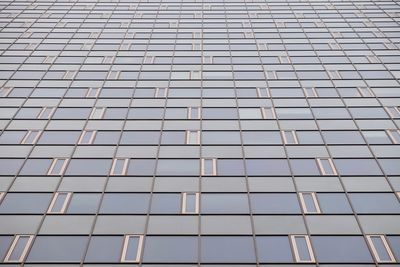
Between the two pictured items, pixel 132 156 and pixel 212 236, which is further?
pixel 132 156

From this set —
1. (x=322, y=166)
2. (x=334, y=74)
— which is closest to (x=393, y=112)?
(x=334, y=74)

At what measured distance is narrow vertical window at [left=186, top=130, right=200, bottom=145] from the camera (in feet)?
81.2

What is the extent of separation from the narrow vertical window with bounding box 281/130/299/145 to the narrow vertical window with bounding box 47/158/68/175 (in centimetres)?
1256

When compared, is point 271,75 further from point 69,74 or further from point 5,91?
point 5,91

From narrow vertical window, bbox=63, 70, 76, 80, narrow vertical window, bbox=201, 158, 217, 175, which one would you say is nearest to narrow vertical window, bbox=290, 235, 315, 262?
narrow vertical window, bbox=201, 158, 217, 175

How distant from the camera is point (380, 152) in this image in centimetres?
2373

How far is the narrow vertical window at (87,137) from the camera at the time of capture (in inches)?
978

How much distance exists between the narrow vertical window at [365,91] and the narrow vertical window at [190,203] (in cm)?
1545

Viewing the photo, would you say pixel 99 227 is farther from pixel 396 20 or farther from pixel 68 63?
pixel 396 20

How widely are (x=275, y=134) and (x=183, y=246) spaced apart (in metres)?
10.2

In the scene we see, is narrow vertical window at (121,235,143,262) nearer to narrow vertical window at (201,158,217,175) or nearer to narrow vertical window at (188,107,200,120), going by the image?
narrow vertical window at (201,158,217,175)

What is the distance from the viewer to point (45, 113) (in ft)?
90.4

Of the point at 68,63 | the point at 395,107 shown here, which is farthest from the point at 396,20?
the point at 68,63

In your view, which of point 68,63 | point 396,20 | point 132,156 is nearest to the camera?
point 132,156
